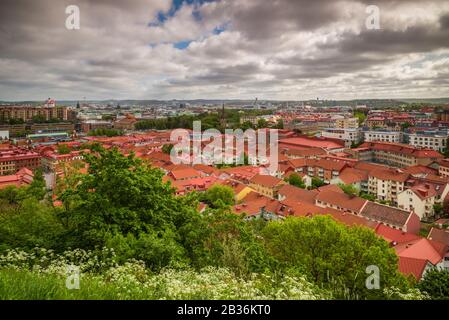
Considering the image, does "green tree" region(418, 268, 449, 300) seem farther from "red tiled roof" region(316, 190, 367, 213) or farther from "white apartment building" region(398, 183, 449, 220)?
"white apartment building" region(398, 183, 449, 220)

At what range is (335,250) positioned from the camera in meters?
11.6

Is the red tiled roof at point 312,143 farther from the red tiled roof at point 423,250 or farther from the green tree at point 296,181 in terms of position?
the red tiled roof at point 423,250

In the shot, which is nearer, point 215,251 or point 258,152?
point 215,251

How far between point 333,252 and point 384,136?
2739 inches

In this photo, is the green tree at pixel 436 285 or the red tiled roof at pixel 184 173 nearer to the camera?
the green tree at pixel 436 285

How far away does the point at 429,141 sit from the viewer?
64.8 metres

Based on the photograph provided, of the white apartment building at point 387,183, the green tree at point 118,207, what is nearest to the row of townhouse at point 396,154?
the white apartment building at point 387,183

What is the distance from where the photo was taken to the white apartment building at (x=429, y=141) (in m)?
62.4

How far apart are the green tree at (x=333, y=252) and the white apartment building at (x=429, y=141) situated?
193 feet

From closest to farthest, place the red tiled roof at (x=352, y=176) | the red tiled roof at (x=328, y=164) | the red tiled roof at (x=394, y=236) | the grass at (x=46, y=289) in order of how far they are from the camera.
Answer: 1. the grass at (x=46, y=289)
2. the red tiled roof at (x=394, y=236)
3. the red tiled roof at (x=352, y=176)
4. the red tiled roof at (x=328, y=164)

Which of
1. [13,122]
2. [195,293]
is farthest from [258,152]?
[13,122]

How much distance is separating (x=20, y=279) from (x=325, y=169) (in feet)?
133

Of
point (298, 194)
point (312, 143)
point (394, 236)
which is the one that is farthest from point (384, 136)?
point (394, 236)
